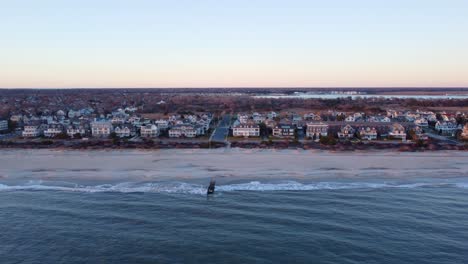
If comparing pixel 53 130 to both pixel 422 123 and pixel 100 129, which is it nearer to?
pixel 100 129

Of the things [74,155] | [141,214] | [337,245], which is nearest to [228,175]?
[141,214]

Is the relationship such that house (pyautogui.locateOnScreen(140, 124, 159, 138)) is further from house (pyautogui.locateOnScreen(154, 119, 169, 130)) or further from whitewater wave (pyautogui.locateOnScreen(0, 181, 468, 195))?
whitewater wave (pyautogui.locateOnScreen(0, 181, 468, 195))

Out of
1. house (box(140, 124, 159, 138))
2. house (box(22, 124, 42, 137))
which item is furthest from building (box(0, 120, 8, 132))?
house (box(140, 124, 159, 138))

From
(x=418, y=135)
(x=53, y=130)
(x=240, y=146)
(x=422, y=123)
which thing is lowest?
(x=240, y=146)

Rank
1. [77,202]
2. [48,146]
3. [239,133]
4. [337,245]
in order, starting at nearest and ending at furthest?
1. [337,245]
2. [77,202]
3. [48,146]
4. [239,133]

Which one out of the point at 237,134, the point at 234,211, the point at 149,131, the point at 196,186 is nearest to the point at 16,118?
the point at 149,131

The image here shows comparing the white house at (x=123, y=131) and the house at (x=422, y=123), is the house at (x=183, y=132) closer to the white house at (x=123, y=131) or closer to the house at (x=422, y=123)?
the white house at (x=123, y=131)

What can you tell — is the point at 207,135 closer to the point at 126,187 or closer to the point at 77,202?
the point at 126,187
